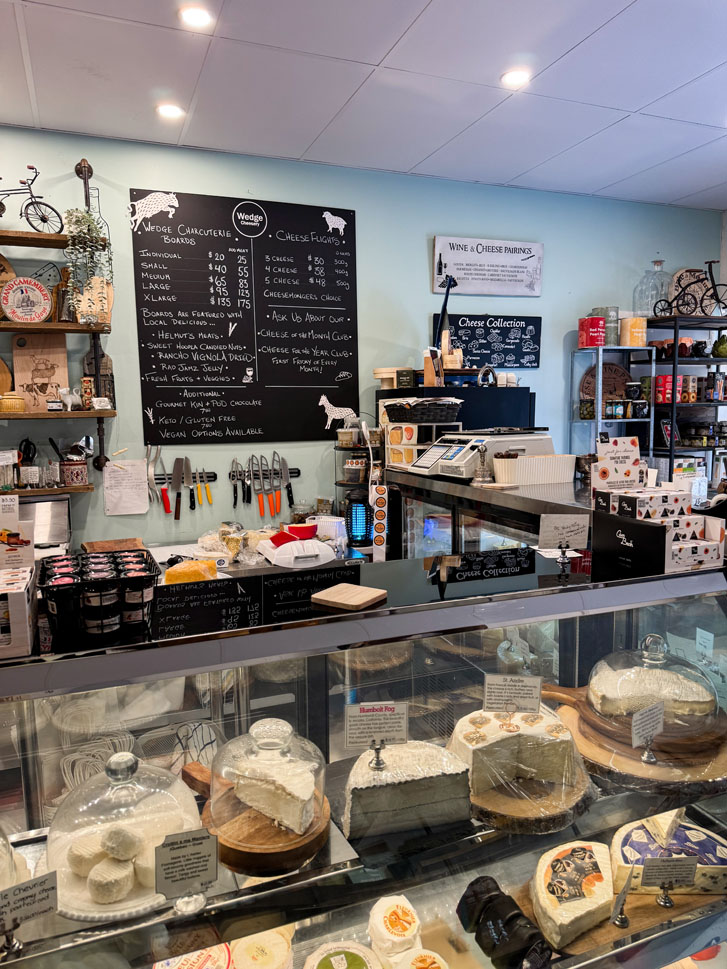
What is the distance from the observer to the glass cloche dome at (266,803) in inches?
43.6

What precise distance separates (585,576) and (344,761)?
811 millimetres

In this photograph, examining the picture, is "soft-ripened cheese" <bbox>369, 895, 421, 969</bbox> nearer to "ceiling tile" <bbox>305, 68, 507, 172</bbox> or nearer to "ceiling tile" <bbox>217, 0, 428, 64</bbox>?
"ceiling tile" <bbox>217, 0, 428, 64</bbox>

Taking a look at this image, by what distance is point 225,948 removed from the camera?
3.79ft

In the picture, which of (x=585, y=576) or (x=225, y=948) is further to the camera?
(x=585, y=576)

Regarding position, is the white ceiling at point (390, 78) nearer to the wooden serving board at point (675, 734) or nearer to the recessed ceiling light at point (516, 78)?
the recessed ceiling light at point (516, 78)

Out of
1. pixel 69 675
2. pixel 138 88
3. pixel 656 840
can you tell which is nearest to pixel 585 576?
pixel 656 840

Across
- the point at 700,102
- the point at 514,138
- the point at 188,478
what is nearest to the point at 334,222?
the point at 514,138

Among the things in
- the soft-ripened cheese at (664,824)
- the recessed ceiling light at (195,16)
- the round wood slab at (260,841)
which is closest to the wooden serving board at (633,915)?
the soft-ripened cheese at (664,824)

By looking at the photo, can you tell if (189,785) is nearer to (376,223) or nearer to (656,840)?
(656,840)

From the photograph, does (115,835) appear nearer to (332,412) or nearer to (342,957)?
(342,957)

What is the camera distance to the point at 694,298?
5.70m

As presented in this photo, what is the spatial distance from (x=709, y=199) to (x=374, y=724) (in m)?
5.87

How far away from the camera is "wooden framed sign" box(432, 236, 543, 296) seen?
196 inches

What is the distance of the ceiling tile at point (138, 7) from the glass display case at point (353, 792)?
2628mm
